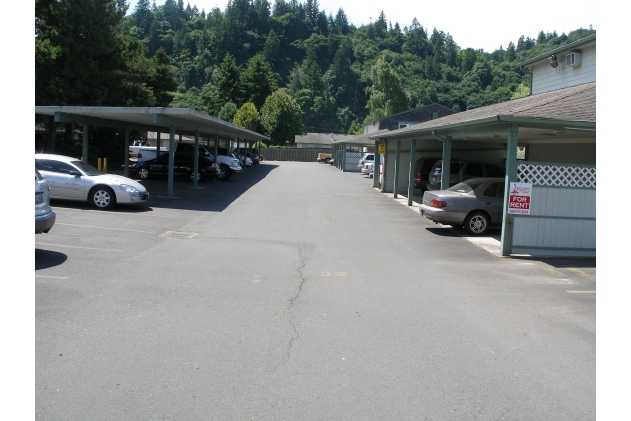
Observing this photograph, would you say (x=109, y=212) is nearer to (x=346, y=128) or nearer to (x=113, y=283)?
(x=113, y=283)

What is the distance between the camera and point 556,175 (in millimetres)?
11531

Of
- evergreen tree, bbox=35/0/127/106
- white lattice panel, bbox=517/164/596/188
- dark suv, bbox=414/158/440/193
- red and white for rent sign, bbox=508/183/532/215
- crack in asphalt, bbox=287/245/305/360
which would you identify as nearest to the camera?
crack in asphalt, bbox=287/245/305/360

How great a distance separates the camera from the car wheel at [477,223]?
14172 mm

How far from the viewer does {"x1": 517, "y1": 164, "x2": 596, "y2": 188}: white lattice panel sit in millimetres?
11477

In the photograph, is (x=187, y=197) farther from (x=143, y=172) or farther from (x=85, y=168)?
(x=143, y=172)

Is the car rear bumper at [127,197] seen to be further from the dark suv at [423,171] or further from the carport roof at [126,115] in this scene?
the dark suv at [423,171]

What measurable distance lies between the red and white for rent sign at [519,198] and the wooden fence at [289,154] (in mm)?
65066

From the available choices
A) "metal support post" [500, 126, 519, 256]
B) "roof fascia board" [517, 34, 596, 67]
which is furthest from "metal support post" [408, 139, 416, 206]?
"metal support post" [500, 126, 519, 256]

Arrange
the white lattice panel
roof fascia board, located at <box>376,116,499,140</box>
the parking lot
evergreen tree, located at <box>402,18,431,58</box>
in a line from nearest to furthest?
the parking lot < the white lattice panel < roof fascia board, located at <box>376,116,499,140</box> < evergreen tree, located at <box>402,18,431,58</box>

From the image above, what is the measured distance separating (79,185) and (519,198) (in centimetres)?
1193

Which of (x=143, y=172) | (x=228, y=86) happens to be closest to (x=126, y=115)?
(x=143, y=172)

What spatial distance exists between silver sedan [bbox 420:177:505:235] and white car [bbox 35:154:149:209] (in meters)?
8.70

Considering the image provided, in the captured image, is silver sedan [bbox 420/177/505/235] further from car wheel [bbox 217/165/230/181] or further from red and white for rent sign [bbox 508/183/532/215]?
car wheel [bbox 217/165/230/181]

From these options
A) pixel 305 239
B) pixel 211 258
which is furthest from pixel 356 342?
pixel 305 239
